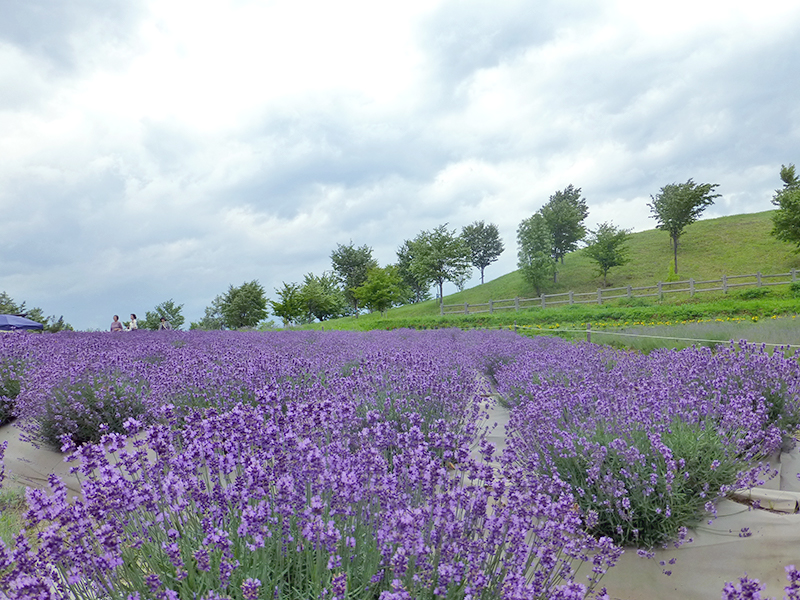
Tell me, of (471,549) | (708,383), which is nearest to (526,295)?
(708,383)

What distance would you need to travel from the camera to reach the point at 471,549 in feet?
5.93

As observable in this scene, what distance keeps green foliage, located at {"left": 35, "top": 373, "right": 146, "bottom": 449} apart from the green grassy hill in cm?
2454

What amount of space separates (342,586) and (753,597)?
113 centimetres

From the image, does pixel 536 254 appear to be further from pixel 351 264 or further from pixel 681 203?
pixel 351 264

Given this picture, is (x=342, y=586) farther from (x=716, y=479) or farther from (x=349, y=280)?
(x=349, y=280)

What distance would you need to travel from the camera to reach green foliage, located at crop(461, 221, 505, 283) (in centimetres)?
5450

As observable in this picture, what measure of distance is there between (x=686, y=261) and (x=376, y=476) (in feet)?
123

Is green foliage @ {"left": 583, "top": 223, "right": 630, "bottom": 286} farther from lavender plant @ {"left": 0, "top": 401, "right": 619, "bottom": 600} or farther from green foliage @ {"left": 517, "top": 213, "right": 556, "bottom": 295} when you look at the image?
lavender plant @ {"left": 0, "top": 401, "right": 619, "bottom": 600}

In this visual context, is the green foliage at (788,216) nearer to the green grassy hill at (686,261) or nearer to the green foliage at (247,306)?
the green grassy hill at (686,261)

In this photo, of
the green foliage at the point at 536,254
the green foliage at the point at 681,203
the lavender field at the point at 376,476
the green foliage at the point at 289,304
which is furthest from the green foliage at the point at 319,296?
the lavender field at the point at 376,476

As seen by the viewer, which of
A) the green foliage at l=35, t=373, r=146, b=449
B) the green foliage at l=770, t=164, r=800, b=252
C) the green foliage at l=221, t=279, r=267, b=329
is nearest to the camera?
the green foliage at l=35, t=373, r=146, b=449

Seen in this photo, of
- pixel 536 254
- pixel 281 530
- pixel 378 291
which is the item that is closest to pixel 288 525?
pixel 281 530

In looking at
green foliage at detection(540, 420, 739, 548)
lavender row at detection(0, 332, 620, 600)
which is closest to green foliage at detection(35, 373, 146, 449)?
lavender row at detection(0, 332, 620, 600)

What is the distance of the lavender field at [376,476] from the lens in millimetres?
1692
